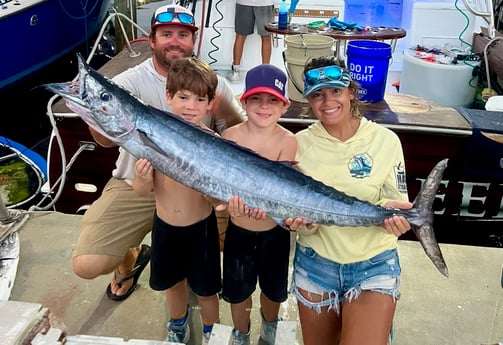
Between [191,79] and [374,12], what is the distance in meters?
5.96

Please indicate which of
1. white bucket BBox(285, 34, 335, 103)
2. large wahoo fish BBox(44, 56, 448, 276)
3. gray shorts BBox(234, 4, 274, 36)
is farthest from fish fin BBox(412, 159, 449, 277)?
gray shorts BBox(234, 4, 274, 36)

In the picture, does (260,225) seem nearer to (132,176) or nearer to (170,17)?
(132,176)

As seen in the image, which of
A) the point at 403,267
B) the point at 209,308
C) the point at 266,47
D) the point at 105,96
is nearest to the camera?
the point at 105,96

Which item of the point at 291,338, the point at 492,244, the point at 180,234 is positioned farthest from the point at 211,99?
the point at 492,244

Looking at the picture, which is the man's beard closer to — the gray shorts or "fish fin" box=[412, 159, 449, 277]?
"fish fin" box=[412, 159, 449, 277]

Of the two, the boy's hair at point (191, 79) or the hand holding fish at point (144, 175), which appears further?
the boy's hair at point (191, 79)

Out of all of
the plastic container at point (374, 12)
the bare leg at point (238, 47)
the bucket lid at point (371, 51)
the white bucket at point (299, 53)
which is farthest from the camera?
the plastic container at point (374, 12)

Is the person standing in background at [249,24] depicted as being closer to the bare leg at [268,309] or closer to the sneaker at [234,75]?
the sneaker at [234,75]

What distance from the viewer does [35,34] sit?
28.5ft

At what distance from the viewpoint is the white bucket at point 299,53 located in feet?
11.7

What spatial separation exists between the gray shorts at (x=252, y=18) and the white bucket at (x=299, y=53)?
219cm

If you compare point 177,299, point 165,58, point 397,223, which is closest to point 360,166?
point 397,223

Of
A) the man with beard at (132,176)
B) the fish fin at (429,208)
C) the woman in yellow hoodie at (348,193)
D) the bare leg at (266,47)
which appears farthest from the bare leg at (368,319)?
the bare leg at (266,47)

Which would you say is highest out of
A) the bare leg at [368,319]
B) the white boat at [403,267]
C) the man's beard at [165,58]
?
the man's beard at [165,58]
